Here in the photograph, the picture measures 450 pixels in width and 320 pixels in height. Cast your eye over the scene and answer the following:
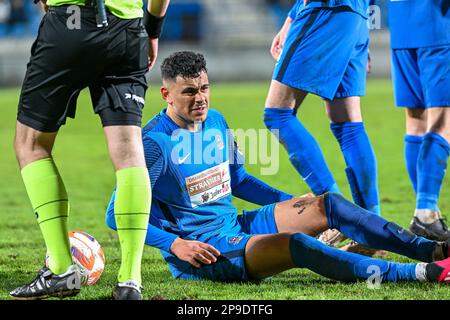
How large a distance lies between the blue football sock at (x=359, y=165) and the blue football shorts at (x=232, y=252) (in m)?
0.86

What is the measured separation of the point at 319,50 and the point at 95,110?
5.55ft

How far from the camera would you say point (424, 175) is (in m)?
5.64

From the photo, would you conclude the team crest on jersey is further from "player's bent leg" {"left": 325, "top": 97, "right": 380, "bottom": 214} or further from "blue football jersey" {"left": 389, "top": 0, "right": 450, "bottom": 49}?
"blue football jersey" {"left": 389, "top": 0, "right": 450, "bottom": 49}

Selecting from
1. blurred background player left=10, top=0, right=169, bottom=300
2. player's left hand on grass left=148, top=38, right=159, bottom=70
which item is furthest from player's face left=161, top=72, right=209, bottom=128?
blurred background player left=10, top=0, right=169, bottom=300

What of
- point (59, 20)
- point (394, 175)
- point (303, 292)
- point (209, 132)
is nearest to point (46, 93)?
point (59, 20)

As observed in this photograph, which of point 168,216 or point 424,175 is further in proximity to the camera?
point 424,175

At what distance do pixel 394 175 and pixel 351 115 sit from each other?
3796mm

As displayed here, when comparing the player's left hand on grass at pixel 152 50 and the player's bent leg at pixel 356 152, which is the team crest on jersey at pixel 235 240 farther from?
the player's bent leg at pixel 356 152

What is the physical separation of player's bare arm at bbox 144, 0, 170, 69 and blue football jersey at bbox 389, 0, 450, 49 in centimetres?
205

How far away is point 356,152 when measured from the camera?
5363 mm

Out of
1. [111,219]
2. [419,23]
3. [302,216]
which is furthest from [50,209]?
[419,23]

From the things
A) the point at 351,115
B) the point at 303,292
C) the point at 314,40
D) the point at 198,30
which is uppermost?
the point at 314,40

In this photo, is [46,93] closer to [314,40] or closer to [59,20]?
[59,20]

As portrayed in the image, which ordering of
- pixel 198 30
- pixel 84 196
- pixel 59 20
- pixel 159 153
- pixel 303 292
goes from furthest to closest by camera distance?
pixel 198 30 < pixel 84 196 < pixel 159 153 < pixel 303 292 < pixel 59 20
